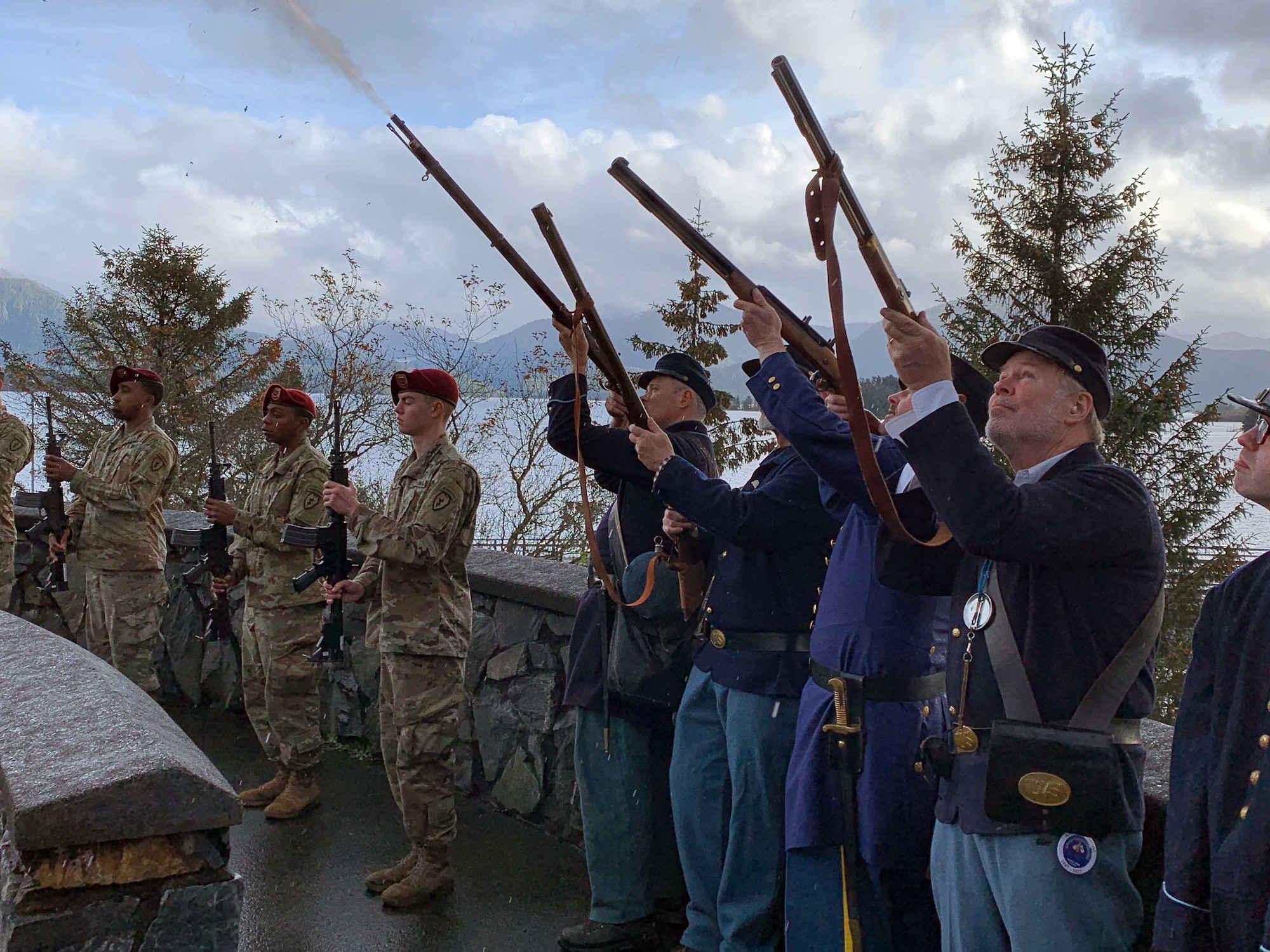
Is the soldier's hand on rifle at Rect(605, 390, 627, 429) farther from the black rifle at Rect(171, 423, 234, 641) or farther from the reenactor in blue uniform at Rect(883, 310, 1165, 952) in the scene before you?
the black rifle at Rect(171, 423, 234, 641)

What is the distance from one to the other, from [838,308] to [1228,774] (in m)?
1.20

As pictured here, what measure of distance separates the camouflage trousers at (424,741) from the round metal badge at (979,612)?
284cm

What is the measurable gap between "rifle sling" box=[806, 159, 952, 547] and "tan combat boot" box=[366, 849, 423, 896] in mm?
3066

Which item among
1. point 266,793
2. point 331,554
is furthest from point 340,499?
point 266,793

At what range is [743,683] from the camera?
3748mm

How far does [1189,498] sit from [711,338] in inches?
280

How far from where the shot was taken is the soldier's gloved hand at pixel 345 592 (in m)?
5.00

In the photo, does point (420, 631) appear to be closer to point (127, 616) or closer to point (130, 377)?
point (127, 616)

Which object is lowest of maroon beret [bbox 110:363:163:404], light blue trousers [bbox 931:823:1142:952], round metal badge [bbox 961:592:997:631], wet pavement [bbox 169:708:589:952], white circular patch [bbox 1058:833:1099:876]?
wet pavement [bbox 169:708:589:952]

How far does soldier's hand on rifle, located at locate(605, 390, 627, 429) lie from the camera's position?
4391 mm

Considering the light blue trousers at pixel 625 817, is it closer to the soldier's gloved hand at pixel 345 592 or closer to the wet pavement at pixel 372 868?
the wet pavement at pixel 372 868

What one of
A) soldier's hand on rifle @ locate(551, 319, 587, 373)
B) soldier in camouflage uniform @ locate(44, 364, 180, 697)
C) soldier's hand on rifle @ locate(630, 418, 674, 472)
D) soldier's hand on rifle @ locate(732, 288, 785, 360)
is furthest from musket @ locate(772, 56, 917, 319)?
soldier in camouflage uniform @ locate(44, 364, 180, 697)

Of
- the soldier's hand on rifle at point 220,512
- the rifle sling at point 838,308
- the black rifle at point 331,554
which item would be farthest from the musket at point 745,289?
the soldier's hand on rifle at point 220,512

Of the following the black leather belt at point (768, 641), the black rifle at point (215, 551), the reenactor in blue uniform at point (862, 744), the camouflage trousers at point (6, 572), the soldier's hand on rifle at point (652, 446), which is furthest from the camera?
the camouflage trousers at point (6, 572)
